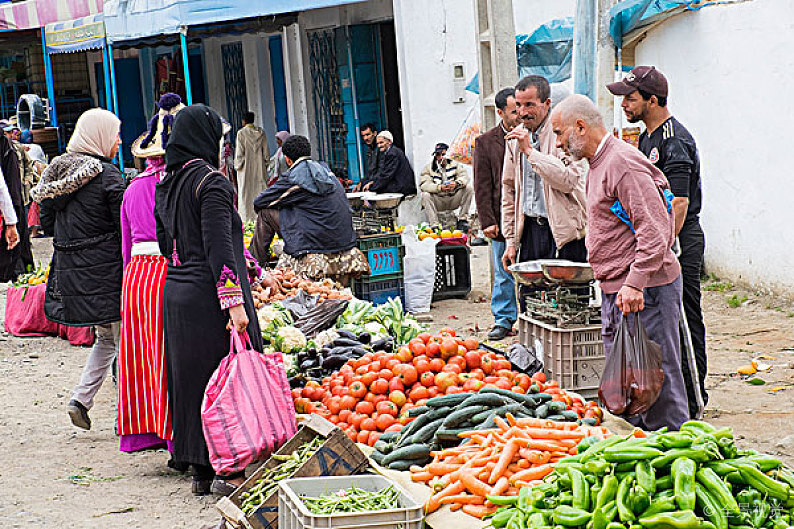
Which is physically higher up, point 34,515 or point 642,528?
point 642,528

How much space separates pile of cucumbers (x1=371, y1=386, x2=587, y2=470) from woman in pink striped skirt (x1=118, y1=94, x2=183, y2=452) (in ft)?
5.53

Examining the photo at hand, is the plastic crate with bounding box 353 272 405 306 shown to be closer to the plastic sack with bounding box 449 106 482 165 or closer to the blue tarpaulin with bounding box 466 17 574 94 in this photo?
the plastic sack with bounding box 449 106 482 165

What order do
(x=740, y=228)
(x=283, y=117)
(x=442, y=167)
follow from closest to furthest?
(x=740, y=228) < (x=442, y=167) < (x=283, y=117)

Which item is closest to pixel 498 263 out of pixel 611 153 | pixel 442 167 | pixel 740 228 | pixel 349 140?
pixel 740 228

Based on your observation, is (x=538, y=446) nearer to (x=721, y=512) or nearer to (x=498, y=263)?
(x=721, y=512)

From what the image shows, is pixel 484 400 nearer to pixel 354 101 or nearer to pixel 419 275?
pixel 419 275

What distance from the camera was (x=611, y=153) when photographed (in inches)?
199

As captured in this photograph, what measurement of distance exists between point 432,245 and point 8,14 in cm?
1466

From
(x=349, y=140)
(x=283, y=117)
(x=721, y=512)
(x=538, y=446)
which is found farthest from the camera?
(x=283, y=117)

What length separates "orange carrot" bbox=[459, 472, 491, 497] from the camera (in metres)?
3.84

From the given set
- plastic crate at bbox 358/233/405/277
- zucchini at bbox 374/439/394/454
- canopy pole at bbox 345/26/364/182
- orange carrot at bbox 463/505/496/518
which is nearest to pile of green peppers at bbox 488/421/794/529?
orange carrot at bbox 463/505/496/518

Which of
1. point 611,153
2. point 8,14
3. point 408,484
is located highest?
point 8,14

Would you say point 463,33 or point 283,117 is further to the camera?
point 283,117

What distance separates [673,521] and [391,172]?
39.4 ft
